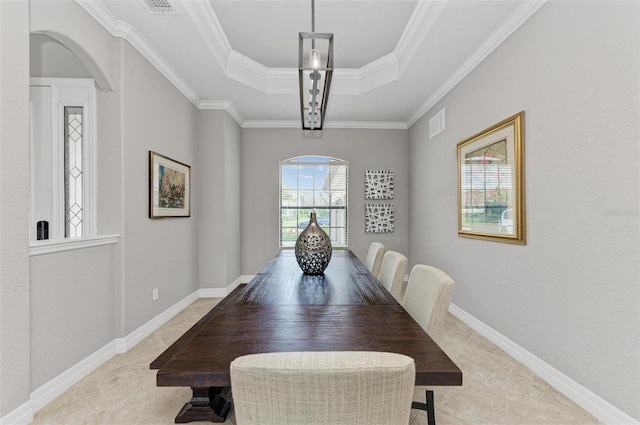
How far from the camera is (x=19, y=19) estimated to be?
178 cm

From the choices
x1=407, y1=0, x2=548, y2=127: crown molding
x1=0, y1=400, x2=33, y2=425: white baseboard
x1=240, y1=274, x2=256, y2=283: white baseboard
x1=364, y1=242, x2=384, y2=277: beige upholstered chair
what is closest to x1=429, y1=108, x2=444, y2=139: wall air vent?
x1=407, y1=0, x2=548, y2=127: crown molding

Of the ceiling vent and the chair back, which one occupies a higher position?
the ceiling vent

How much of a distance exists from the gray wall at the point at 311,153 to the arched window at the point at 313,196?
12 cm

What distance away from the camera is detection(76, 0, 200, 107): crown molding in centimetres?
243

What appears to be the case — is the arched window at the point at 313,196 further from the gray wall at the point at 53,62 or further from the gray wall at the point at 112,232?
the gray wall at the point at 53,62

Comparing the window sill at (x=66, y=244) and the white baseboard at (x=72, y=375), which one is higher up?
the window sill at (x=66, y=244)

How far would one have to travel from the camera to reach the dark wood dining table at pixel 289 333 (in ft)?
3.15

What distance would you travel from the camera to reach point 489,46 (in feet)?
9.53

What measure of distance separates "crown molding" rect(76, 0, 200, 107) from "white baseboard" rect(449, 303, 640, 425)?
160 inches

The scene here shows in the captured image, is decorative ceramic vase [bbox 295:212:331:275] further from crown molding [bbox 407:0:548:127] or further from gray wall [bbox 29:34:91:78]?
gray wall [bbox 29:34:91:78]

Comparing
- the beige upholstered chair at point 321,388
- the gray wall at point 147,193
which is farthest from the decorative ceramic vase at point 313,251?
the gray wall at point 147,193

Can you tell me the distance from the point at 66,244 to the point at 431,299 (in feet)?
7.56

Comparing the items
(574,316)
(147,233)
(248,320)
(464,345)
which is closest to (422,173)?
(464,345)

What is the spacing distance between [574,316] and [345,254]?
1982 millimetres
